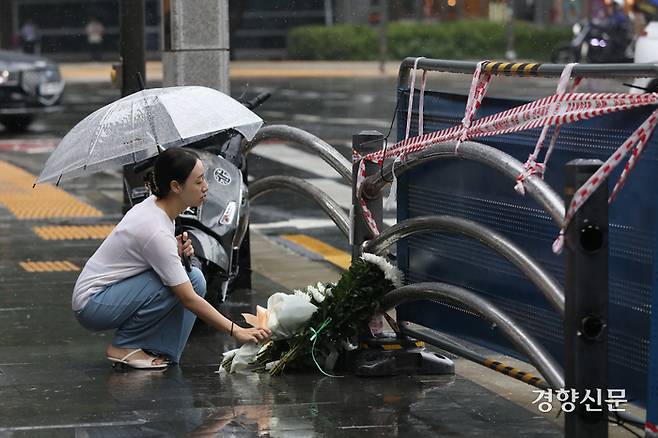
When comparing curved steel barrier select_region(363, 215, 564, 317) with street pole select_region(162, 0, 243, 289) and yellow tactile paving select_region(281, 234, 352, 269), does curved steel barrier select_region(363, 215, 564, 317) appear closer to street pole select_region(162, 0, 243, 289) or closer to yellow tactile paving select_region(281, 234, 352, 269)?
yellow tactile paving select_region(281, 234, 352, 269)

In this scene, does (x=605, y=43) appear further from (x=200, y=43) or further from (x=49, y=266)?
(x=49, y=266)

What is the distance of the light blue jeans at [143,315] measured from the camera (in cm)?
685

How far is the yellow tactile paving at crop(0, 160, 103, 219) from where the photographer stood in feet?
42.6

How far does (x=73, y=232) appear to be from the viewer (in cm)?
1188

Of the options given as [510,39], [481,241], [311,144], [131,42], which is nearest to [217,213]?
[311,144]

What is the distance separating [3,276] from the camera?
970 centimetres

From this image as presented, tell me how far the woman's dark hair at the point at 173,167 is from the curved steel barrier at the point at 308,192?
136 centimetres

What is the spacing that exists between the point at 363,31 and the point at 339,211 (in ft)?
128

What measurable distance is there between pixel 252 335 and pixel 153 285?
552 mm

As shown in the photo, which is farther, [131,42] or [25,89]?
[25,89]

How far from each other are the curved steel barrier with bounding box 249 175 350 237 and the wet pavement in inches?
38.1

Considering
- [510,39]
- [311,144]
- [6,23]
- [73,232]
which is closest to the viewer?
[311,144]

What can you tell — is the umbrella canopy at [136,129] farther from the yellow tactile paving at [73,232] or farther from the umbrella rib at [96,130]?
the yellow tactile paving at [73,232]

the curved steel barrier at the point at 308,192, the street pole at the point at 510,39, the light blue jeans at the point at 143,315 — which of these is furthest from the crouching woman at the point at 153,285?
the street pole at the point at 510,39
